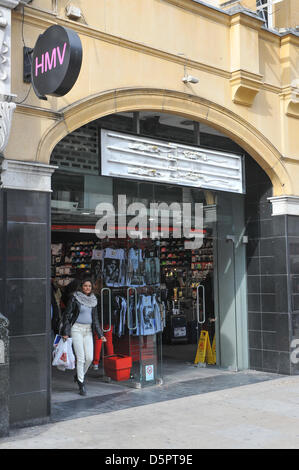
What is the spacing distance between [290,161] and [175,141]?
2799mm

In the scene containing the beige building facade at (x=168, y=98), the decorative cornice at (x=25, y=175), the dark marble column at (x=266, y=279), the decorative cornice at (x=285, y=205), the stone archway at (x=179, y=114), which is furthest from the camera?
the decorative cornice at (x=285, y=205)

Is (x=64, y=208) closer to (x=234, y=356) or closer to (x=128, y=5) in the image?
(x=128, y=5)

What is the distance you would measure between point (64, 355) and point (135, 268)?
6.46 ft

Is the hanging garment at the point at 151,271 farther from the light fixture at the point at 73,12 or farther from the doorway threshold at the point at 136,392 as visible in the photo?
the light fixture at the point at 73,12

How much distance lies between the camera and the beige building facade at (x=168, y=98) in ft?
23.3

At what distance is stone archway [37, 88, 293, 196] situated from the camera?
7.67 metres

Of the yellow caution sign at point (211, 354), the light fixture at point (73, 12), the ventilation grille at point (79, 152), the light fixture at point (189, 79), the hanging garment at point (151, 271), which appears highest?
the light fixture at point (73, 12)

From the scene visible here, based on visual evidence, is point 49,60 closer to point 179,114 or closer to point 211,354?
point 179,114

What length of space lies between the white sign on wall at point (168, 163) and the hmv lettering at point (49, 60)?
1.78 meters

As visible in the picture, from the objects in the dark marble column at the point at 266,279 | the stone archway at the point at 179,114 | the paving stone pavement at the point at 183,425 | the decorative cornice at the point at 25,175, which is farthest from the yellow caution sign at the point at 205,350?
the decorative cornice at the point at 25,175

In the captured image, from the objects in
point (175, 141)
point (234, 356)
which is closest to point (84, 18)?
point (175, 141)

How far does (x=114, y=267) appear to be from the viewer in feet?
32.9

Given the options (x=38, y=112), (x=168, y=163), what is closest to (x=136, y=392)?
(x=168, y=163)
